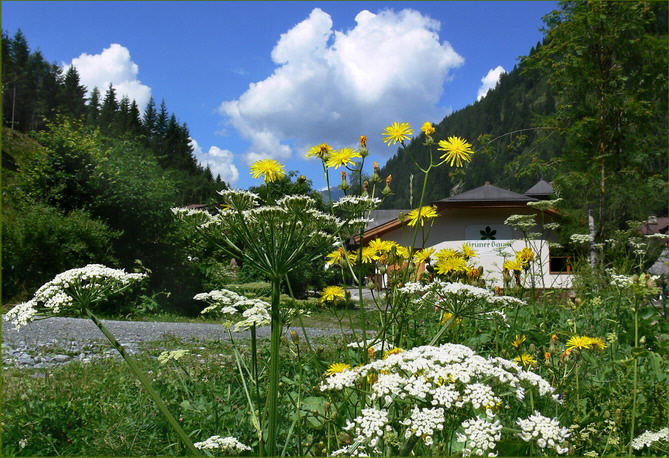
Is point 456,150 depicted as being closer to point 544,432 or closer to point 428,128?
point 428,128

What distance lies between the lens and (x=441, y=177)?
114 metres

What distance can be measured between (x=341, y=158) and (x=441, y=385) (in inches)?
58.8

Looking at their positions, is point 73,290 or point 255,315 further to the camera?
point 255,315

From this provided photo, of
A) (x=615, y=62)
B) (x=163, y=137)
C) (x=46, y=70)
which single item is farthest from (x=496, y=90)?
(x=615, y=62)

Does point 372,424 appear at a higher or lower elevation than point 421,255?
lower

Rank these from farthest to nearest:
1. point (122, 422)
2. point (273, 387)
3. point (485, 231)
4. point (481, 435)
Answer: point (485, 231), point (122, 422), point (273, 387), point (481, 435)

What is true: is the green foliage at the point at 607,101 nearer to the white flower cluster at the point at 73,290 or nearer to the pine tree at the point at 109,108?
the white flower cluster at the point at 73,290

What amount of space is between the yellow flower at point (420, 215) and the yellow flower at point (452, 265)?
0.33 metres

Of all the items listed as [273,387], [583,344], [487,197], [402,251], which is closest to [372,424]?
[273,387]

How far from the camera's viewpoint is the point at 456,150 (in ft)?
8.54

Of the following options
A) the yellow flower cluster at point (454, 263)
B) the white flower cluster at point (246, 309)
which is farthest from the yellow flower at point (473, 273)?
the white flower cluster at point (246, 309)

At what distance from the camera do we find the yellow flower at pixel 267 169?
247 centimetres

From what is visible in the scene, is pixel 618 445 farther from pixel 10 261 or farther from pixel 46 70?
pixel 46 70

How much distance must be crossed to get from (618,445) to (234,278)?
18.1 meters
